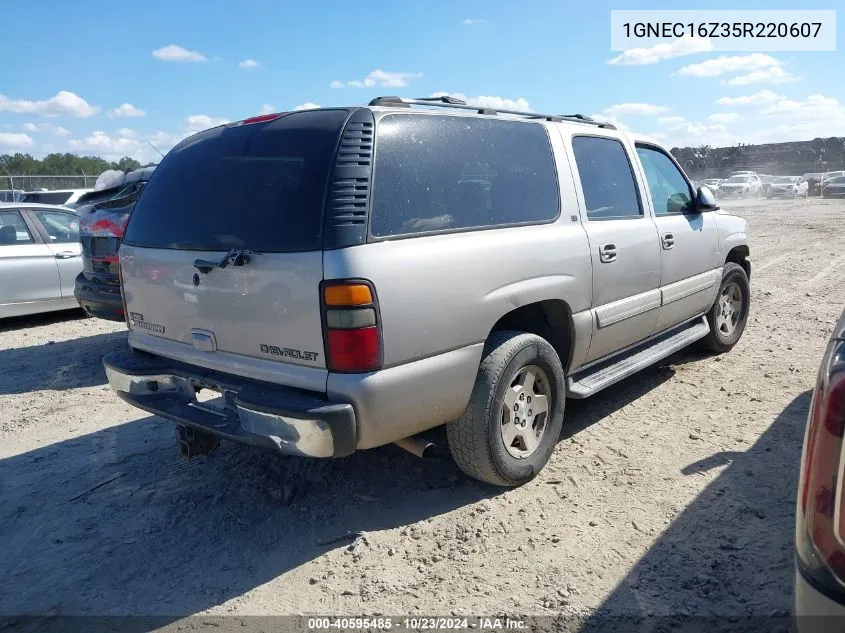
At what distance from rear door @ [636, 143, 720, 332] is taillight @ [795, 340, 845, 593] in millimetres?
3069

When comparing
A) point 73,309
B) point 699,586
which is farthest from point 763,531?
point 73,309

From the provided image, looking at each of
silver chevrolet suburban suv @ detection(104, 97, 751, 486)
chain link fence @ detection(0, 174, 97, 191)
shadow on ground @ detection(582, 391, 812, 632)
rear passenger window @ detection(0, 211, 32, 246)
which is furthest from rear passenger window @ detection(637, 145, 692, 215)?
chain link fence @ detection(0, 174, 97, 191)

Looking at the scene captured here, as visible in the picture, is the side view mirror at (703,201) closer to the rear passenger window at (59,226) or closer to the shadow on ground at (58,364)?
the shadow on ground at (58,364)

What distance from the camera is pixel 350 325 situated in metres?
2.71

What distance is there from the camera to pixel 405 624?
2596mm

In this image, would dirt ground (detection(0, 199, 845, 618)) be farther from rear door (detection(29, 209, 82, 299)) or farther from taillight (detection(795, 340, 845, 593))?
rear door (detection(29, 209, 82, 299))

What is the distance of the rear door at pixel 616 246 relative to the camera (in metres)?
4.03

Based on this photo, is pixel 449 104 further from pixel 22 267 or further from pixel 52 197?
pixel 52 197

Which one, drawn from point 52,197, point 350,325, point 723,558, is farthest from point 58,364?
point 52,197

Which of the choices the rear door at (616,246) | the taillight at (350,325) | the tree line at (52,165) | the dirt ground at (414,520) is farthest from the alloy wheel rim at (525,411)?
the tree line at (52,165)

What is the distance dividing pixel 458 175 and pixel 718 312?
356 centimetres

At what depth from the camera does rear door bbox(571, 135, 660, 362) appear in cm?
403

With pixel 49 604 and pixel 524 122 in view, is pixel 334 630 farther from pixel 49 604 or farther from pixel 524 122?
pixel 524 122

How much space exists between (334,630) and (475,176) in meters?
2.23
